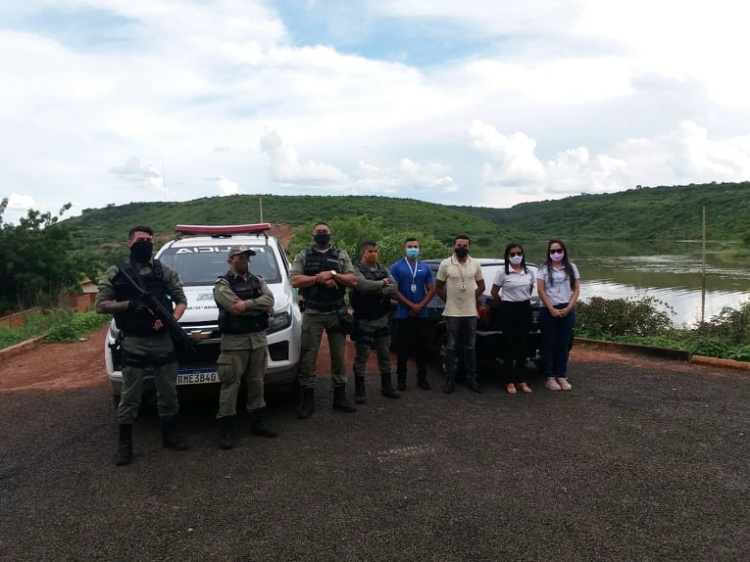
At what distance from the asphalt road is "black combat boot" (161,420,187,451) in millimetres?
98

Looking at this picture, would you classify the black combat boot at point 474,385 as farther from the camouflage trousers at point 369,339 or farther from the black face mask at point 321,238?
the black face mask at point 321,238

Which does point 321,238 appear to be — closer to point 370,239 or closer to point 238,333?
point 238,333

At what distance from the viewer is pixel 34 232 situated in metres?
15.4

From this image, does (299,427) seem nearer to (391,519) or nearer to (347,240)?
(391,519)

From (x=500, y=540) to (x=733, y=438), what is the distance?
2.73 metres

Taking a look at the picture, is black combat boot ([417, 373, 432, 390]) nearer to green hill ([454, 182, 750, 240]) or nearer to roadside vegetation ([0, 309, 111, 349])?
roadside vegetation ([0, 309, 111, 349])

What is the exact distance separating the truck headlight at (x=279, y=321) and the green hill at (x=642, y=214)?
187 feet

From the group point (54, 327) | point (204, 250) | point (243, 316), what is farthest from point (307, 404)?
point (54, 327)

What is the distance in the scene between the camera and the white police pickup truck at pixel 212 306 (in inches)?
194

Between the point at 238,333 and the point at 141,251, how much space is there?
3.33 feet

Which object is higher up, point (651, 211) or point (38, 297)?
point (651, 211)

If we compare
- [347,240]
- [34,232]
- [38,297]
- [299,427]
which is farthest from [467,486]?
[347,240]

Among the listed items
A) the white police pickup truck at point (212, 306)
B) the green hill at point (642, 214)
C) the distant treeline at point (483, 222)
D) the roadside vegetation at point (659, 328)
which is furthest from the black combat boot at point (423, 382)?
the green hill at point (642, 214)

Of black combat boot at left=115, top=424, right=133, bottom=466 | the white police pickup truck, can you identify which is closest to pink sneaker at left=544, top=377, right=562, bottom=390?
the white police pickup truck
